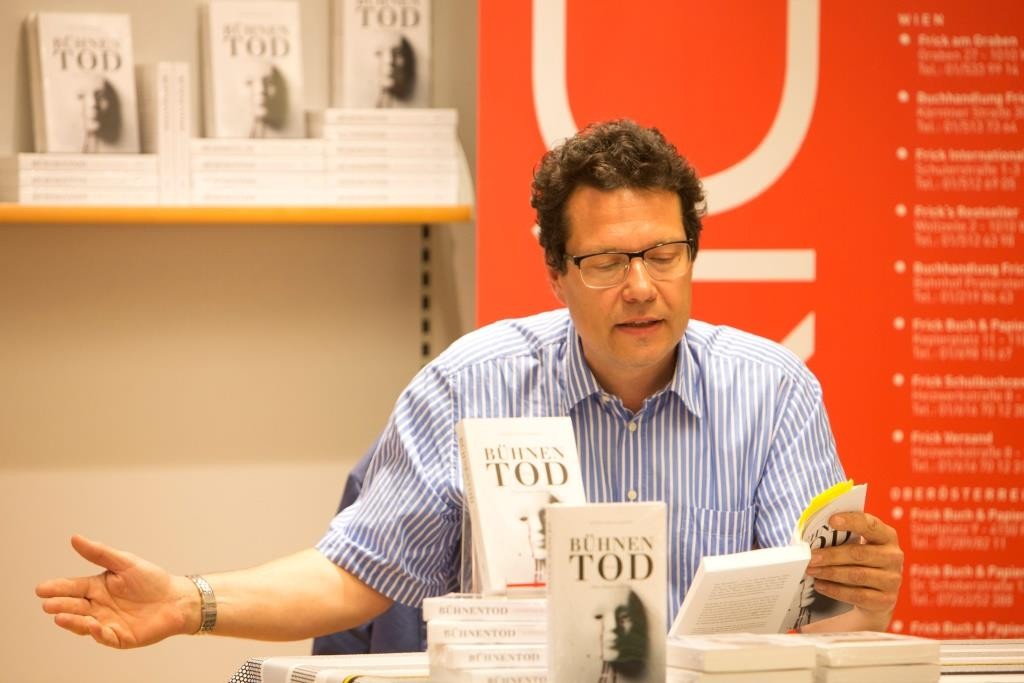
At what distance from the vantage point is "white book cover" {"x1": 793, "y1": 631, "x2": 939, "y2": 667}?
1286mm

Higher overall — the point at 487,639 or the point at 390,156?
the point at 390,156

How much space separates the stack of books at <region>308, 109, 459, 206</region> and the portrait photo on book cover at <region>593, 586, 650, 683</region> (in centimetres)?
174

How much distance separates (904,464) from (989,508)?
8.3 inches

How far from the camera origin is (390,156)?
2859 millimetres

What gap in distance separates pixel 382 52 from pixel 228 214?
1.71 feet

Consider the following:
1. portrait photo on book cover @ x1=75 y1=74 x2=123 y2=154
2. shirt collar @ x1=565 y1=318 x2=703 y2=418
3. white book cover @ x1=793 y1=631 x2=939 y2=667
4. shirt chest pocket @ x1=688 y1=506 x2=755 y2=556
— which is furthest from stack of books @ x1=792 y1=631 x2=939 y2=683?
portrait photo on book cover @ x1=75 y1=74 x2=123 y2=154

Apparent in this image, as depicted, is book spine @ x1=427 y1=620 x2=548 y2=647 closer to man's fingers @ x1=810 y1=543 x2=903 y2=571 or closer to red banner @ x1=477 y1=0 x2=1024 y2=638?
man's fingers @ x1=810 y1=543 x2=903 y2=571

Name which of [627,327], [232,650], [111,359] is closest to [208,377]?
[111,359]

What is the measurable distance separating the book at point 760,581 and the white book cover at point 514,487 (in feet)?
0.58

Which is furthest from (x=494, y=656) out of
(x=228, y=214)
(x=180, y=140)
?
(x=180, y=140)

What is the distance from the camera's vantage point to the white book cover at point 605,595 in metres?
1.23

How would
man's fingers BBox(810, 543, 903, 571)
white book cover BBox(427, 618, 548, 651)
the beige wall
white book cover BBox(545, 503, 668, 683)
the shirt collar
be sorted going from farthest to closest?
the beige wall → the shirt collar → man's fingers BBox(810, 543, 903, 571) → white book cover BBox(427, 618, 548, 651) → white book cover BBox(545, 503, 668, 683)

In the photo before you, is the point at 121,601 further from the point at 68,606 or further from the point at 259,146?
the point at 259,146

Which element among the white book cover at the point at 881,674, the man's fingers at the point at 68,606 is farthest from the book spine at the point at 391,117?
the white book cover at the point at 881,674
